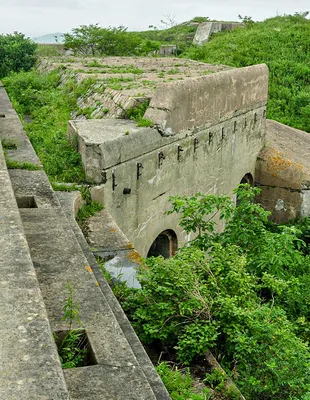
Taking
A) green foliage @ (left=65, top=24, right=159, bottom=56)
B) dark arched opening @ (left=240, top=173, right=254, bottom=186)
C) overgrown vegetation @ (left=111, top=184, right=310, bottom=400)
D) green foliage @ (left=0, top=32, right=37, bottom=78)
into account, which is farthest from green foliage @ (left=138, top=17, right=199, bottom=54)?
overgrown vegetation @ (left=111, top=184, right=310, bottom=400)

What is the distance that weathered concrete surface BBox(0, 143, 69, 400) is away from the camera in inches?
81.9

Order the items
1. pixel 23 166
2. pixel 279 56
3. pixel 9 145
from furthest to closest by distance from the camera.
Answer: pixel 279 56 < pixel 9 145 < pixel 23 166

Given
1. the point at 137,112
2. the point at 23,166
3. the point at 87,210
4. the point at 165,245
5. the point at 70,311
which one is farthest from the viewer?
the point at 165,245

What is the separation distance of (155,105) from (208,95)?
1516mm

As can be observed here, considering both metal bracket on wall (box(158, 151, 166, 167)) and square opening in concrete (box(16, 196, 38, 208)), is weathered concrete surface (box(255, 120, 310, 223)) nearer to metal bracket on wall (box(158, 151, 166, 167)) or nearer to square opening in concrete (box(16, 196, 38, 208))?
metal bracket on wall (box(158, 151, 166, 167))

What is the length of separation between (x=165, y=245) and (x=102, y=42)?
1258cm

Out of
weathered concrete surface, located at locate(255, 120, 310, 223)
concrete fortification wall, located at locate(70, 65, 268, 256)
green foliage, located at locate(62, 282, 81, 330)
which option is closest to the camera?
green foliage, located at locate(62, 282, 81, 330)

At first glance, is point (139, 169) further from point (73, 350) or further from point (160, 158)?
point (73, 350)

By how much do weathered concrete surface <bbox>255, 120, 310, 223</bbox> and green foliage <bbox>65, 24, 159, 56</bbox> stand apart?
9.11 meters

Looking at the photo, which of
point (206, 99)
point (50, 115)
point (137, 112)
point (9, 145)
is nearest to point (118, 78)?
point (50, 115)

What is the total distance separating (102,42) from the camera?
19.4 metres

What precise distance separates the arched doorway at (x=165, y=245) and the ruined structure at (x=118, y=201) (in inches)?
0.7

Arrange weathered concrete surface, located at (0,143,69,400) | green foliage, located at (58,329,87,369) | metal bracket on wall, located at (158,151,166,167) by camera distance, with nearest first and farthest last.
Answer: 1. weathered concrete surface, located at (0,143,69,400)
2. green foliage, located at (58,329,87,369)
3. metal bracket on wall, located at (158,151,166,167)

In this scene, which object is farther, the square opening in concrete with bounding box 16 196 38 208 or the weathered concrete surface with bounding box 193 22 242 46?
the weathered concrete surface with bounding box 193 22 242 46
